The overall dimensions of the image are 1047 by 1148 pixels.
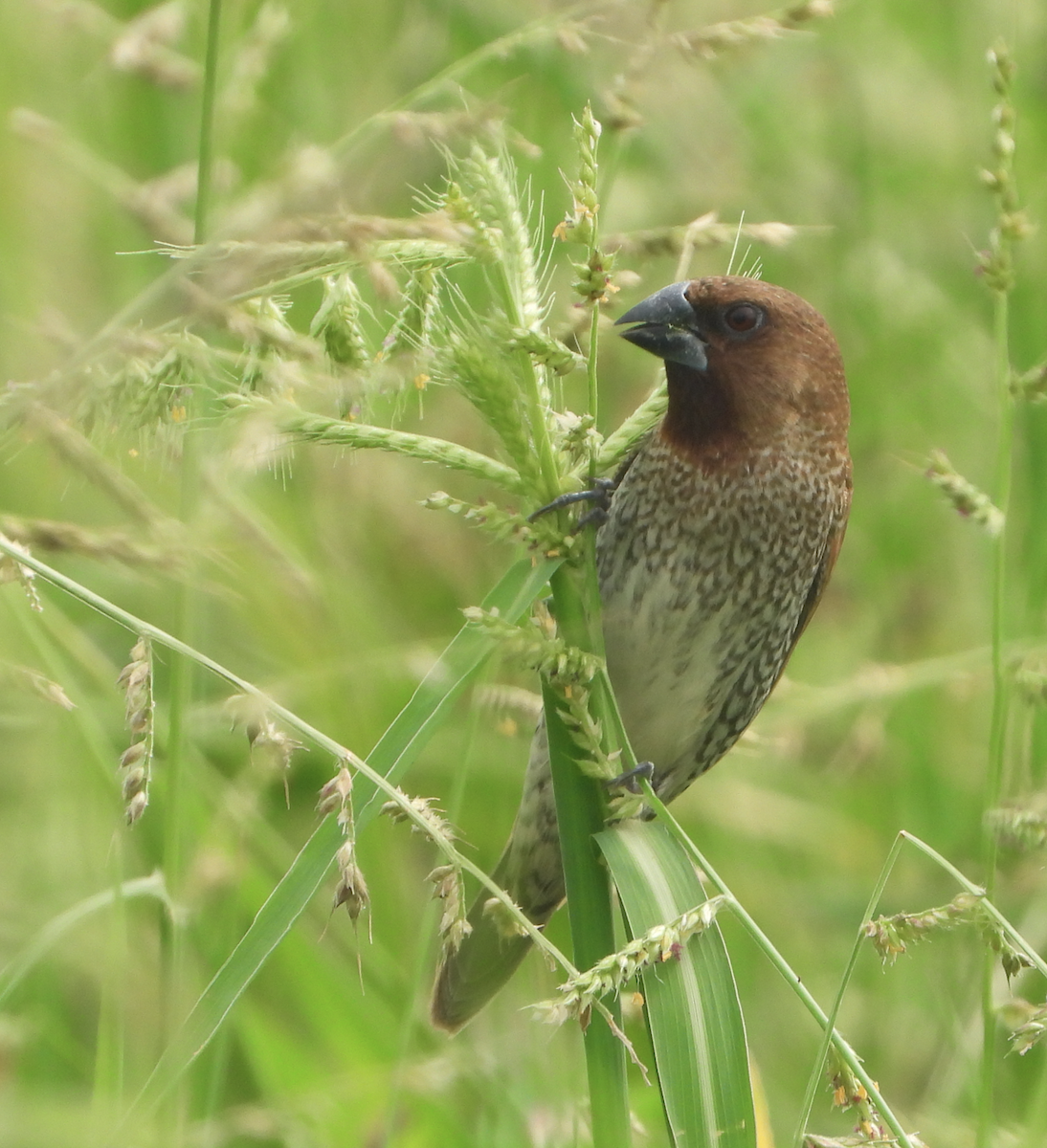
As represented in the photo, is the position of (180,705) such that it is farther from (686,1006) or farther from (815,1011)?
(815,1011)

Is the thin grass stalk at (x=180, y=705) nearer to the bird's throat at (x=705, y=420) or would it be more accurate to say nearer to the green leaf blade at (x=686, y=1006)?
the green leaf blade at (x=686, y=1006)

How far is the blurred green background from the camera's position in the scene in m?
1.84

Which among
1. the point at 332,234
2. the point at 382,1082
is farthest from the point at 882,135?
the point at 332,234

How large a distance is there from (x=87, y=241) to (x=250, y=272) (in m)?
2.53

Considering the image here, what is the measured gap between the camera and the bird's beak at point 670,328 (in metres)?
2.50

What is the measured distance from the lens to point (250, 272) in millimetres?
1237

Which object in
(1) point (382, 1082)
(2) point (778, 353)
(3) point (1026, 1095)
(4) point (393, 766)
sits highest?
(2) point (778, 353)

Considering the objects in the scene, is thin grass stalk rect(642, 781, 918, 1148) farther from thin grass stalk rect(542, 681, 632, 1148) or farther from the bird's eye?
the bird's eye

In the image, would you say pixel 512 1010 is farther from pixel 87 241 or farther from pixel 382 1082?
pixel 87 241

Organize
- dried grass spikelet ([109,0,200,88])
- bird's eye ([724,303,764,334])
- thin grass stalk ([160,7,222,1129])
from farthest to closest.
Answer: bird's eye ([724,303,764,334]) < dried grass spikelet ([109,0,200,88]) < thin grass stalk ([160,7,222,1129])

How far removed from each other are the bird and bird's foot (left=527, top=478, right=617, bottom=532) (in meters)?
0.34

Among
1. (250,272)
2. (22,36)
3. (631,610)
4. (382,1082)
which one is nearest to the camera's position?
(250,272)

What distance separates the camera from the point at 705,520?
2.61 metres

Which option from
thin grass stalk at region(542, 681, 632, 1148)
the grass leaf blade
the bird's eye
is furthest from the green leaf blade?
the bird's eye
